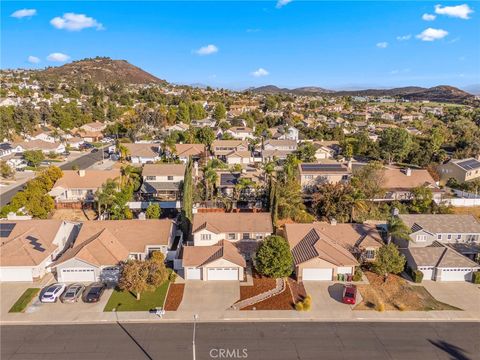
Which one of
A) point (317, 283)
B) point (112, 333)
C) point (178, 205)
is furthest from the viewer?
point (178, 205)

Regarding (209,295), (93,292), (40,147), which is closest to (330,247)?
(209,295)

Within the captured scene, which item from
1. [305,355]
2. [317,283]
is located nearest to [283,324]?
[305,355]

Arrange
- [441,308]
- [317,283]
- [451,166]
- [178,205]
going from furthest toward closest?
[451,166], [178,205], [317,283], [441,308]

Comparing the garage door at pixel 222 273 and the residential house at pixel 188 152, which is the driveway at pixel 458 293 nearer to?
the garage door at pixel 222 273

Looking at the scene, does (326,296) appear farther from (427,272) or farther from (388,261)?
(427,272)

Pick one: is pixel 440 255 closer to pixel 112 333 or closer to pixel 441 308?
pixel 441 308

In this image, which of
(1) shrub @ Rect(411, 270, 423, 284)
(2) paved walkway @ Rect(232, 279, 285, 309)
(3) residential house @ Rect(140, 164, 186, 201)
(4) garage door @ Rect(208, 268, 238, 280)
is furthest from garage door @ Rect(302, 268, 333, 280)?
(3) residential house @ Rect(140, 164, 186, 201)

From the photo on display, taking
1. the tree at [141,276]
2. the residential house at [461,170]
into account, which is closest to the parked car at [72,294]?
the tree at [141,276]
